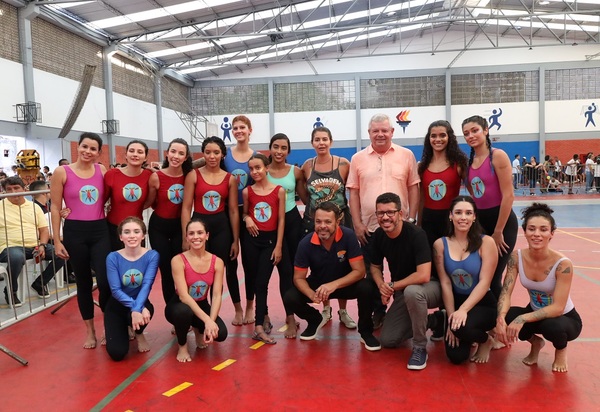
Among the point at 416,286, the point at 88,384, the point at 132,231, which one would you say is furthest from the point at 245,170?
the point at 88,384

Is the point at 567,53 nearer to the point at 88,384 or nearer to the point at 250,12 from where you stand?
the point at 250,12

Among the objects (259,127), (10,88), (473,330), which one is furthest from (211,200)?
(259,127)

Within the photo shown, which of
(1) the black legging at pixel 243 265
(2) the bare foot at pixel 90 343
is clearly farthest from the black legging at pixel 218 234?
(2) the bare foot at pixel 90 343

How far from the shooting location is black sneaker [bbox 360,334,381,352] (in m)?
3.60

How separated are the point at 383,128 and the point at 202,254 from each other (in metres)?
1.79

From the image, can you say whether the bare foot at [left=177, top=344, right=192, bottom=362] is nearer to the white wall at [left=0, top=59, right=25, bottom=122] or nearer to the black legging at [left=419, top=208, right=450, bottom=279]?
the black legging at [left=419, top=208, right=450, bottom=279]

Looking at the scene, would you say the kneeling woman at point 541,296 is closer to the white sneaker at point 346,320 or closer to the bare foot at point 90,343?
the white sneaker at point 346,320

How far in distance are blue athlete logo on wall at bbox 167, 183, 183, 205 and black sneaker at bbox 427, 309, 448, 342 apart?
225 centimetres

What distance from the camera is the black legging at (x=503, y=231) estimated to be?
3.53m

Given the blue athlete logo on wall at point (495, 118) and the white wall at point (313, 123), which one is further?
the white wall at point (313, 123)

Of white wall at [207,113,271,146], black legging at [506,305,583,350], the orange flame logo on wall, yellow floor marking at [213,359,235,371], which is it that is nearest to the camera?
black legging at [506,305,583,350]

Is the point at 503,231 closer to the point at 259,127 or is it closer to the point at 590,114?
the point at 259,127

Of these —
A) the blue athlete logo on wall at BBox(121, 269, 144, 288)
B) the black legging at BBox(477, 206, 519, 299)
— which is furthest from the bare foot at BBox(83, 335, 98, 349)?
the black legging at BBox(477, 206, 519, 299)

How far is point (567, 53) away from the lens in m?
22.6
